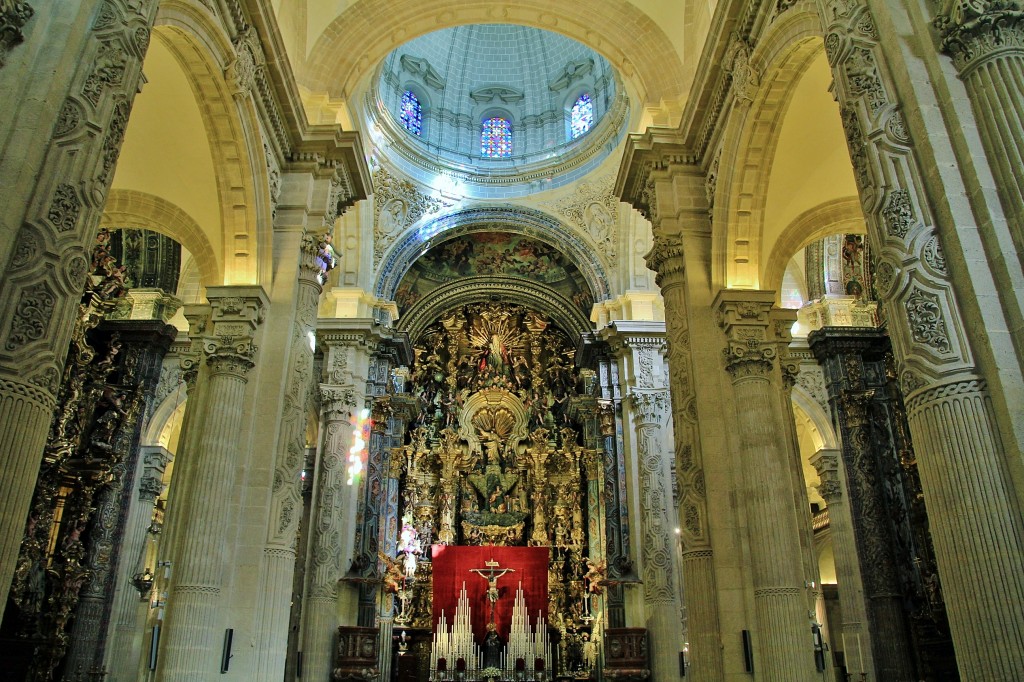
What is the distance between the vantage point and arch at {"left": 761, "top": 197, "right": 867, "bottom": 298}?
44.0ft

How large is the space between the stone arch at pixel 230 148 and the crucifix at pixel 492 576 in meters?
13.9

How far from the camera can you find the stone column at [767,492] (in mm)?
9312

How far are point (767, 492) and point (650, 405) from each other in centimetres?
902

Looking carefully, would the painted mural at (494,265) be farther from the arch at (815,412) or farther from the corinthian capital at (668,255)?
the corinthian capital at (668,255)

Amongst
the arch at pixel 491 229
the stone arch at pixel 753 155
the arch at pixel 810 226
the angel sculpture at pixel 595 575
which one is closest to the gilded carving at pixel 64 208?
the stone arch at pixel 753 155

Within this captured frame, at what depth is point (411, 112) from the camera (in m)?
23.4

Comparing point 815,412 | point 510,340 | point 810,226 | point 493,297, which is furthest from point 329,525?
point 810,226

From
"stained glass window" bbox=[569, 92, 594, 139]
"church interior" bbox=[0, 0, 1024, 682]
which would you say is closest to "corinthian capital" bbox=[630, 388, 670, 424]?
"church interior" bbox=[0, 0, 1024, 682]

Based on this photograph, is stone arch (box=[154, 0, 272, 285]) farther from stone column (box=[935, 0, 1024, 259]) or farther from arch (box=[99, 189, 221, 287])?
stone column (box=[935, 0, 1024, 259])

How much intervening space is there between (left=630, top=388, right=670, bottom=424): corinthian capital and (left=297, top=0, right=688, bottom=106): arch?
25.4 ft

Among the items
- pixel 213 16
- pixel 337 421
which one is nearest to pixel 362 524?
pixel 337 421

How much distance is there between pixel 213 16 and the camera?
30.9ft

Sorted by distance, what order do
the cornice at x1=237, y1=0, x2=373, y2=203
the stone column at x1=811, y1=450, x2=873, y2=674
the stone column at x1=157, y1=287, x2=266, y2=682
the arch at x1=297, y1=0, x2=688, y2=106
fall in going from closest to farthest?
the stone column at x1=157, y1=287, x2=266, y2=682, the cornice at x1=237, y1=0, x2=373, y2=203, the arch at x1=297, y1=0, x2=688, y2=106, the stone column at x1=811, y1=450, x2=873, y2=674

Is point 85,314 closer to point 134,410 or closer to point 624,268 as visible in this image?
point 134,410
